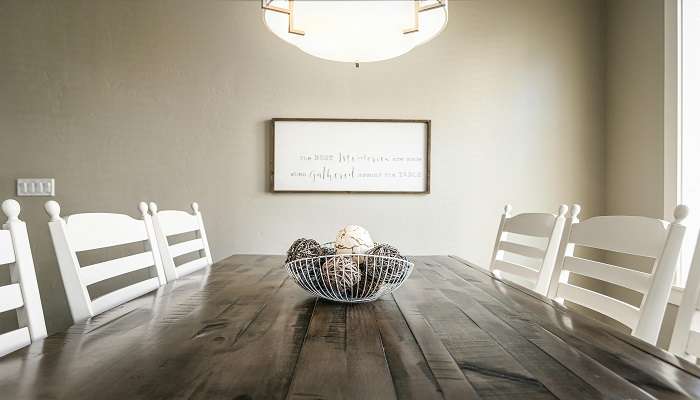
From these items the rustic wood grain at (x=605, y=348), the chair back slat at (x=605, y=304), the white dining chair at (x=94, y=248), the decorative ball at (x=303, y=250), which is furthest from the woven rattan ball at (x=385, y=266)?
the white dining chair at (x=94, y=248)

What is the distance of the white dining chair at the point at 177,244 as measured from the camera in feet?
4.95

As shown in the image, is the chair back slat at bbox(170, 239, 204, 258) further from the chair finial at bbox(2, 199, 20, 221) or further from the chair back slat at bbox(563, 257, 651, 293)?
the chair back slat at bbox(563, 257, 651, 293)

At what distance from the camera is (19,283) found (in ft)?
2.66

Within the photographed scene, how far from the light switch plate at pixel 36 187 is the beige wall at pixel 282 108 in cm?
10

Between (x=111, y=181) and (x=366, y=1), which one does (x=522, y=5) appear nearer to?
(x=366, y=1)

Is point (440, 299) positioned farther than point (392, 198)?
No

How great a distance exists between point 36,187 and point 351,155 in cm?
196

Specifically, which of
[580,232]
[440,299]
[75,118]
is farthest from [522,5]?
[75,118]

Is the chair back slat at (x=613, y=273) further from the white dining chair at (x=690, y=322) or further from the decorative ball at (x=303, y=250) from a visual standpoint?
the decorative ball at (x=303, y=250)

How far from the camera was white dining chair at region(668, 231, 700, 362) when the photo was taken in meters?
0.78

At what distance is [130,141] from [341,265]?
2.19 metres

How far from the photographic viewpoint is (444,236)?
259 cm

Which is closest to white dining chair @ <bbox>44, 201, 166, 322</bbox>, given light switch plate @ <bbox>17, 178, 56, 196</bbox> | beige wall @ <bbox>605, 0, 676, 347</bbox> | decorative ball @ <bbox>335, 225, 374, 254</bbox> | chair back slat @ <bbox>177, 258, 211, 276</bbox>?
chair back slat @ <bbox>177, 258, 211, 276</bbox>

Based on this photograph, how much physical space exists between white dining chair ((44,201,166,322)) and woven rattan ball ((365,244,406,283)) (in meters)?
0.68
